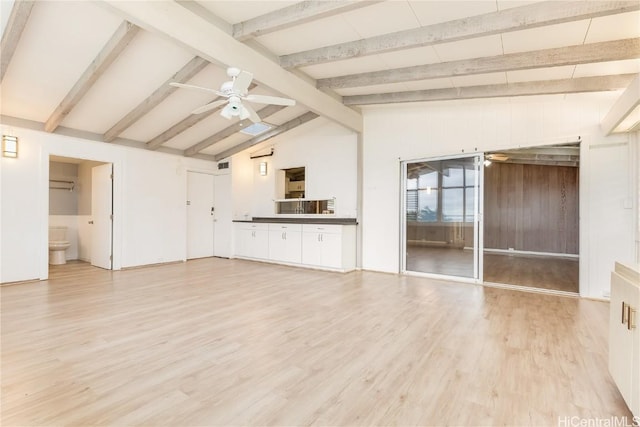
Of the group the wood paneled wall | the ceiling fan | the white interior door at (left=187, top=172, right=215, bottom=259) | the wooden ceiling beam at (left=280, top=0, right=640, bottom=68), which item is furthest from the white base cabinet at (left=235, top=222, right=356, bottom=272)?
the wood paneled wall

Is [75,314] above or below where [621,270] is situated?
below

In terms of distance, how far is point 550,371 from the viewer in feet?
7.21

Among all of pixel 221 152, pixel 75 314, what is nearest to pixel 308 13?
pixel 75 314

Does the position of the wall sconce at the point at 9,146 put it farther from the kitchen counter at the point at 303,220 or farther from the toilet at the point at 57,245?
the kitchen counter at the point at 303,220

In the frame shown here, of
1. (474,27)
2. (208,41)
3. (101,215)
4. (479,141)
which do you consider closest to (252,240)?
(101,215)

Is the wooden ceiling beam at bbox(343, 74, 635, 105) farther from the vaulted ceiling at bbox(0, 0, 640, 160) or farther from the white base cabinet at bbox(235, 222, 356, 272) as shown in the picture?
the white base cabinet at bbox(235, 222, 356, 272)

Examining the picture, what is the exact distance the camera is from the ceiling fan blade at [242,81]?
322cm

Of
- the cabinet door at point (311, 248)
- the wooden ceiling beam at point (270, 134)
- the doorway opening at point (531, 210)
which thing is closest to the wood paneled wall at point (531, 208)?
the doorway opening at point (531, 210)

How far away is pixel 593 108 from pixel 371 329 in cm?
418

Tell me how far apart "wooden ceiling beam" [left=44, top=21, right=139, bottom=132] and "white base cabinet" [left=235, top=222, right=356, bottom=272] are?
12.8 feet

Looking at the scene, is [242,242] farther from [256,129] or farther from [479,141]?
[479,141]

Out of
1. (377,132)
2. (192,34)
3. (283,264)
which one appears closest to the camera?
(192,34)

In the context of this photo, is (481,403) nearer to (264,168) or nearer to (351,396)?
(351,396)

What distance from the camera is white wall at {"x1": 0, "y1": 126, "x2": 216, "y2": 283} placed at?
486cm
